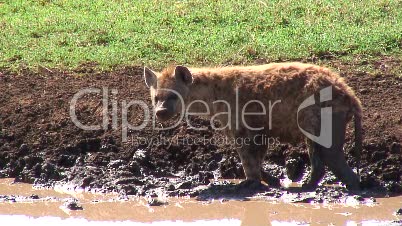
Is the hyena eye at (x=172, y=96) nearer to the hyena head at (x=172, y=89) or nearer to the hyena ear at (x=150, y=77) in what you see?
the hyena head at (x=172, y=89)

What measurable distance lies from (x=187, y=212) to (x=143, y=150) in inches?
60.8

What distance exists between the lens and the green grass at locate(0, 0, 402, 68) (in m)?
12.9

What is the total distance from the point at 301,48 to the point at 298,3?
1.82m

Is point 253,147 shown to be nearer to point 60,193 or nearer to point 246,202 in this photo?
point 246,202

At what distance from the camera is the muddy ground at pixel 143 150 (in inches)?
399

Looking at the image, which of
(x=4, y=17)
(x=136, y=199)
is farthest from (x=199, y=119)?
(x=4, y=17)

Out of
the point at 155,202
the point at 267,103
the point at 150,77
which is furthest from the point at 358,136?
the point at 150,77

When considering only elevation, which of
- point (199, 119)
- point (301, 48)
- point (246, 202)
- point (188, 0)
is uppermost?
point (188, 0)

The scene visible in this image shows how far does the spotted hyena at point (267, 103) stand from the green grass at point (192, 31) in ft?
8.04

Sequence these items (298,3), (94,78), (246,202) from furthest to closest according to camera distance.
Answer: (298,3) < (94,78) < (246,202)

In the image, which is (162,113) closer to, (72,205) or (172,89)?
(172,89)

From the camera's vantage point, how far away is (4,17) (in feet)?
49.3

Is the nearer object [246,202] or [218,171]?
[246,202]

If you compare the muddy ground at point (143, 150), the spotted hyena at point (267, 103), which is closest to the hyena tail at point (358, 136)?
the spotted hyena at point (267, 103)
